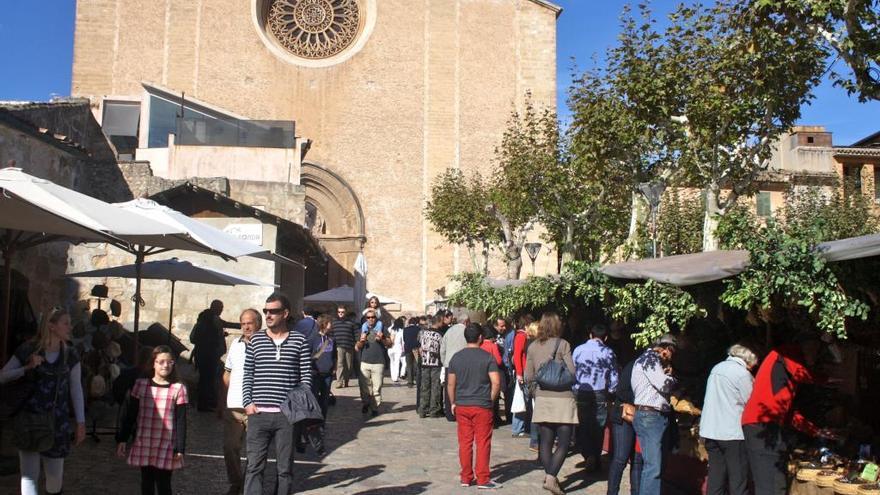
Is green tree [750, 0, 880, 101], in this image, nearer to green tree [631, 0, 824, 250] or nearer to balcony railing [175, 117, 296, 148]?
green tree [631, 0, 824, 250]

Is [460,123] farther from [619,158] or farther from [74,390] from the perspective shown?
[74,390]

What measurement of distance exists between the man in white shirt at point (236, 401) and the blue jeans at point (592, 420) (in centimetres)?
334

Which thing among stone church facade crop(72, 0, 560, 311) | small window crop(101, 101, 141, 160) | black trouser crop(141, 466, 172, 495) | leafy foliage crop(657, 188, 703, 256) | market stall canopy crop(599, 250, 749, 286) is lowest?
black trouser crop(141, 466, 172, 495)

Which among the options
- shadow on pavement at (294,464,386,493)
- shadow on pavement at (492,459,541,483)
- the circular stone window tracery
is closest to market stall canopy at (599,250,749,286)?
shadow on pavement at (492,459,541,483)

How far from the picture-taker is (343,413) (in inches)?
534

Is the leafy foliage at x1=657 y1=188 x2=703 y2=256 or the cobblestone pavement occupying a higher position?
the leafy foliage at x1=657 y1=188 x2=703 y2=256

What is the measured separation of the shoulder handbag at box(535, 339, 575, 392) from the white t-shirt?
2637 millimetres

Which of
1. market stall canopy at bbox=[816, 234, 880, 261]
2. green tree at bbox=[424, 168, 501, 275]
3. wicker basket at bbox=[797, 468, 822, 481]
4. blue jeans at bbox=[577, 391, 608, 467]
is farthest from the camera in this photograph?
green tree at bbox=[424, 168, 501, 275]

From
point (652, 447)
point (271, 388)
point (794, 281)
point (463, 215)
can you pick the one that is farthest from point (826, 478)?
point (463, 215)

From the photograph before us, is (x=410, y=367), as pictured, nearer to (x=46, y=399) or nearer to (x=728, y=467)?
(x=728, y=467)

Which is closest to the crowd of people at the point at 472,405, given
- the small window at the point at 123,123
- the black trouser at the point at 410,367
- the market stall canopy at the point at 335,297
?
the black trouser at the point at 410,367

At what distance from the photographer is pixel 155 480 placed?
230 inches

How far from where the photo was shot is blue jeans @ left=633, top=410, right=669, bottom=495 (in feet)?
22.2

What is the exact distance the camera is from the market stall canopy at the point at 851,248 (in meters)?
5.38
